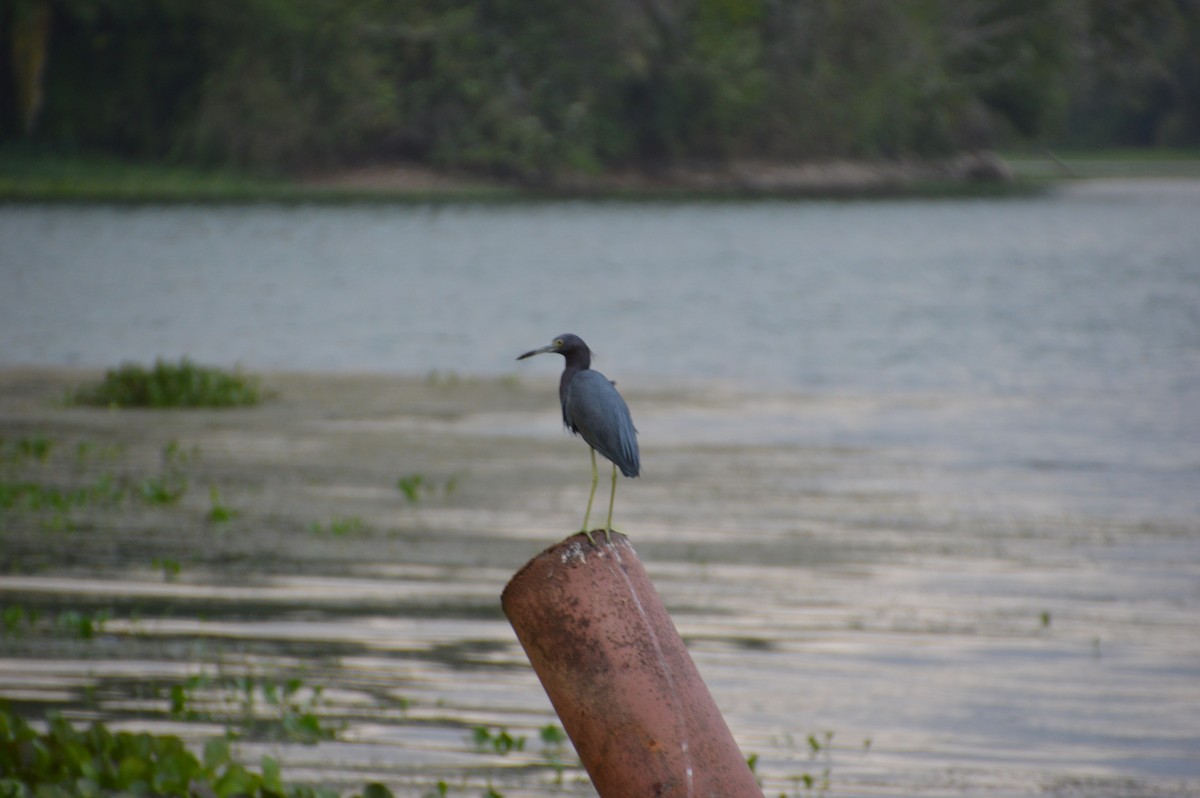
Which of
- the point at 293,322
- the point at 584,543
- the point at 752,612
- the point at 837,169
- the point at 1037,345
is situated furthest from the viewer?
the point at 837,169

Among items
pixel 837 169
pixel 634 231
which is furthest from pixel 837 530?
pixel 837 169

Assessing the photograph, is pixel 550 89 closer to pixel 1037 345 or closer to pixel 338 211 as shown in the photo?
pixel 338 211

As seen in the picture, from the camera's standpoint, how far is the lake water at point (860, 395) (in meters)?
8.20

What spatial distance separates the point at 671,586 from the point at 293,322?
21278mm

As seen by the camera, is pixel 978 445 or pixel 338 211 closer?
pixel 978 445

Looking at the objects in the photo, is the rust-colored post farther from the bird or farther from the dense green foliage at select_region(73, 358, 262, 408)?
the dense green foliage at select_region(73, 358, 262, 408)

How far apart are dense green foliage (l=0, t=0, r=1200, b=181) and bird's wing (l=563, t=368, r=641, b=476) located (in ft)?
215

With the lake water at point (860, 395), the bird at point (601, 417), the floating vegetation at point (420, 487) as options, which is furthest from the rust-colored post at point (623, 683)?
the floating vegetation at point (420, 487)

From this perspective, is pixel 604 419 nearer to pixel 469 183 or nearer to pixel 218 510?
pixel 218 510

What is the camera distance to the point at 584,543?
175 inches

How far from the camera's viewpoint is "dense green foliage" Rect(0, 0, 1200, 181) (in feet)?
232

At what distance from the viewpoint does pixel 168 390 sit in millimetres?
17969

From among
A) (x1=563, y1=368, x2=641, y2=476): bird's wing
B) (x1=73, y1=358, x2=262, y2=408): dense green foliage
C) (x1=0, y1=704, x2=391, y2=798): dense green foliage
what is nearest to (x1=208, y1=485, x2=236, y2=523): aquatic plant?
(x1=73, y1=358, x2=262, y2=408): dense green foliage

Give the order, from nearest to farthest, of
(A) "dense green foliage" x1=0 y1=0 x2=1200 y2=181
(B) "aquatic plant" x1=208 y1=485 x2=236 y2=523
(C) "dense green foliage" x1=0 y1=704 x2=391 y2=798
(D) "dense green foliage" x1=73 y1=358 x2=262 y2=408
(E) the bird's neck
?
(E) the bird's neck, (C) "dense green foliage" x1=0 y1=704 x2=391 y2=798, (B) "aquatic plant" x1=208 y1=485 x2=236 y2=523, (D) "dense green foliage" x1=73 y1=358 x2=262 y2=408, (A) "dense green foliage" x1=0 y1=0 x2=1200 y2=181
